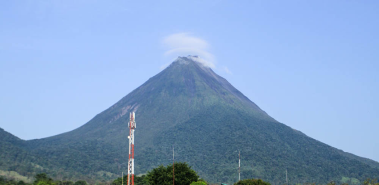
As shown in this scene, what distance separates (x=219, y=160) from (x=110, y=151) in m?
39.6

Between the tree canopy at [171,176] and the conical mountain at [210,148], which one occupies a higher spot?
the conical mountain at [210,148]

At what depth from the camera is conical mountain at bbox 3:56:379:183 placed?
474 feet

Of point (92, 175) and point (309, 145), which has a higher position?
point (309, 145)

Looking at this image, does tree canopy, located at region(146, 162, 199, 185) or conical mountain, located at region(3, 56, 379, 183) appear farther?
conical mountain, located at region(3, 56, 379, 183)

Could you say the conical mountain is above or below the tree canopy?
above

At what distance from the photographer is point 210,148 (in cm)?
17350

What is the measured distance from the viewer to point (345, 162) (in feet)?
521

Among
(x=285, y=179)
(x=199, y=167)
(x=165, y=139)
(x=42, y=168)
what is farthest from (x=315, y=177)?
(x=42, y=168)

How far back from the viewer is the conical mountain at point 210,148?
144625 mm

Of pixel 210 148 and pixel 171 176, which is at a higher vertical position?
pixel 210 148

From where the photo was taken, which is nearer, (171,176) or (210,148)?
(171,176)

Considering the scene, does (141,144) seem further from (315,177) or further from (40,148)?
(315,177)

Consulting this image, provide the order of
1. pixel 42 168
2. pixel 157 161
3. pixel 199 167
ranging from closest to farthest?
pixel 42 168 → pixel 199 167 → pixel 157 161

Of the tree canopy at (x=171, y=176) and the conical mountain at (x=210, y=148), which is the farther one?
the conical mountain at (x=210, y=148)
